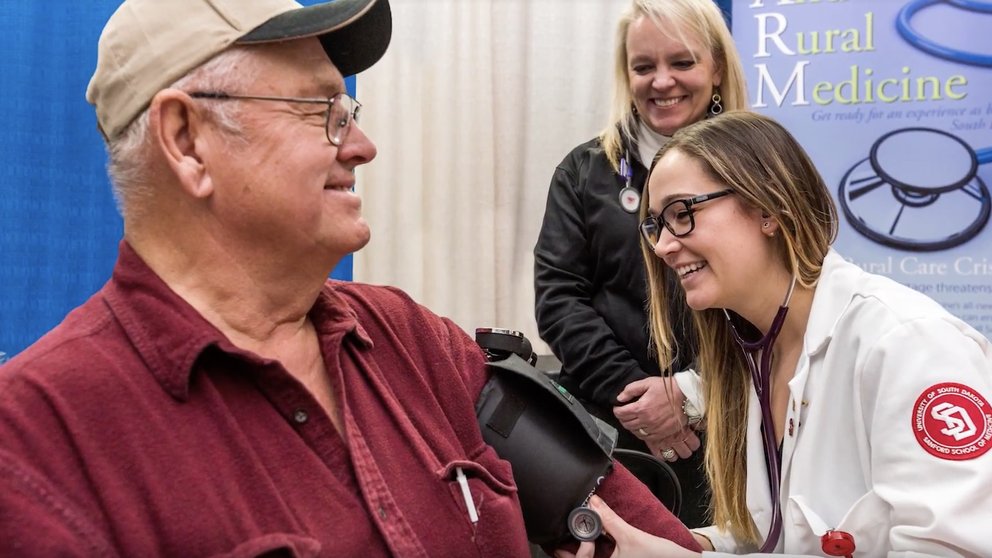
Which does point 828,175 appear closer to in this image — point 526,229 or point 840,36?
point 840,36

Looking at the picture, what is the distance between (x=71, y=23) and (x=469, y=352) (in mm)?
1482

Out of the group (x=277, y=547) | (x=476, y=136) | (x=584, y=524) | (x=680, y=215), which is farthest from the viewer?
(x=476, y=136)

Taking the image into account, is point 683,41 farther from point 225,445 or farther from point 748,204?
point 225,445

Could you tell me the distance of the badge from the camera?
83.4 inches

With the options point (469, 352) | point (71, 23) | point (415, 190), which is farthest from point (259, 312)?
point (415, 190)

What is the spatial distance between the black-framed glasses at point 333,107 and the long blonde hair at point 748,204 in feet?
2.19

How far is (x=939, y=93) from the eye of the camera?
2383mm

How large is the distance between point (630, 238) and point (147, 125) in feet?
4.02

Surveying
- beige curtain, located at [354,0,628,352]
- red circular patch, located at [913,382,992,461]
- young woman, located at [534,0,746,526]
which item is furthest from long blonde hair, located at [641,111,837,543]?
beige curtain, located at [354,0,628,352]

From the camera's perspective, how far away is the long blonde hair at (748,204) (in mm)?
1590

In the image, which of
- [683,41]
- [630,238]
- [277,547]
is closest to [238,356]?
[277,547]

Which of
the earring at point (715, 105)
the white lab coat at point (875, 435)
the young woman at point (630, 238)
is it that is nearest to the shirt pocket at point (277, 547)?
the white lab coat at point (875, 435)

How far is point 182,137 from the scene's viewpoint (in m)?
1.15

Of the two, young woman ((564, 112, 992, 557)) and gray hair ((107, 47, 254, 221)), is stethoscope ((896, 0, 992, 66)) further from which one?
gray hair ((107, 47, 254, 221))
